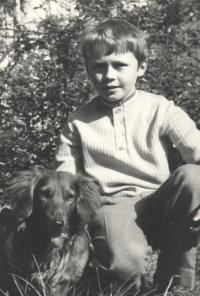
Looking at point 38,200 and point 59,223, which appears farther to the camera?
point 38,200

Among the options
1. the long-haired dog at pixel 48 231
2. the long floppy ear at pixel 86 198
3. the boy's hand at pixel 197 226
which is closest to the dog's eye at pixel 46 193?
the long-haired dog at pixel 48 231

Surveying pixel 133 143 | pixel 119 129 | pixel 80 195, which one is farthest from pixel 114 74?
pixel 80 195

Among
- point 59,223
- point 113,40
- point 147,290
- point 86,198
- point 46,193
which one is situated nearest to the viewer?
point 59,223

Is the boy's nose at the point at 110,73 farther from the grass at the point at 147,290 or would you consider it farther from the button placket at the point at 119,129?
the grass at the point at 147,290

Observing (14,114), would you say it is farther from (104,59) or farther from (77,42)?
(104,59)

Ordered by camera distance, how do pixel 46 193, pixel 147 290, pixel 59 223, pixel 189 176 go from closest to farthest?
pixel 59 223, pixel 189 176, pixel 46 193, pixel 147 290

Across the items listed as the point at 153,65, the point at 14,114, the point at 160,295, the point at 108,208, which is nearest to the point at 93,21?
the point at 153,65

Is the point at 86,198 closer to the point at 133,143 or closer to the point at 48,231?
the point at 48,231
